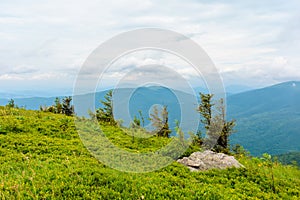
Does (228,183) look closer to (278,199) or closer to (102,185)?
(278,199)

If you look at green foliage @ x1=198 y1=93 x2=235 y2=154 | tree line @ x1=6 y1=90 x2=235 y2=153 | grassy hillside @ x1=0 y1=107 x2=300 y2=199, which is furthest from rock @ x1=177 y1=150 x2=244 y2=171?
green foliage @ x1=198 y1=93 x2=235 y2=154

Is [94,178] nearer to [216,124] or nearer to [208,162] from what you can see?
[208,162]

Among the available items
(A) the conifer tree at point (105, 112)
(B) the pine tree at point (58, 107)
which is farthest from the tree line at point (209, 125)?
(B) the pine tree at point (58, 107)

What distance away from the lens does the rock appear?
11445 millimetres

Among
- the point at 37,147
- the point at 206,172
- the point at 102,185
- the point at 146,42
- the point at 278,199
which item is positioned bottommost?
the point at 278,199

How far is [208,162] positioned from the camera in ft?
38.7

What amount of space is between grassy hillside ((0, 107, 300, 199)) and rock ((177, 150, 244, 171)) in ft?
1.50

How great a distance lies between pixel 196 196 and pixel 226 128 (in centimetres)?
1057

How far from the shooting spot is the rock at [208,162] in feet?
37.6

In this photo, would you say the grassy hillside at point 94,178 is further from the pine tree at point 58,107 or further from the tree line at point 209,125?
the pine tree at point 58,107

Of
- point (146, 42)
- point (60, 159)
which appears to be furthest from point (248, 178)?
point (60, 159)

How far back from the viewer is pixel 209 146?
1670cm

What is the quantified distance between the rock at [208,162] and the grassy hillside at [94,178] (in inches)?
18.0

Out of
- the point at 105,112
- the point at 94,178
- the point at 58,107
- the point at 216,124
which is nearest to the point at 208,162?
the point at 94,178
